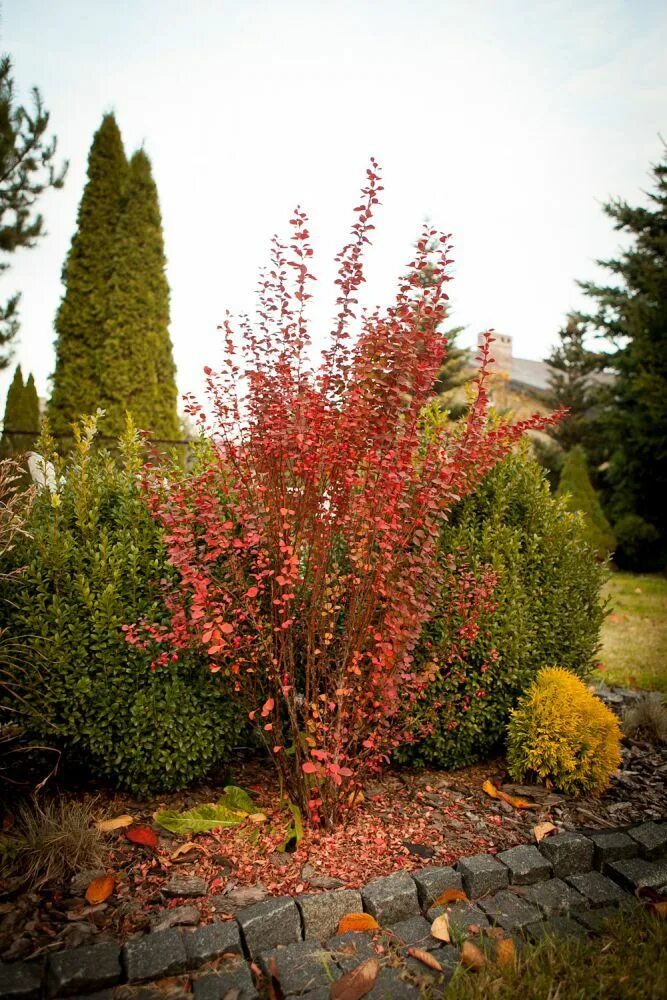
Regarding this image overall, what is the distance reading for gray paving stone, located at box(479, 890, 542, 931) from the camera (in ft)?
7.48

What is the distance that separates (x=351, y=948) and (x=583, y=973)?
0.74m

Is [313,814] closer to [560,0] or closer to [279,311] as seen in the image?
[279,311]

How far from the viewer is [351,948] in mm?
2115

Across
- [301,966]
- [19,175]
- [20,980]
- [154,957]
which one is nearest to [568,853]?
[301,966]

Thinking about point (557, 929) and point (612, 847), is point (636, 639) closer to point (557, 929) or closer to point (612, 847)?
point (612, 847)

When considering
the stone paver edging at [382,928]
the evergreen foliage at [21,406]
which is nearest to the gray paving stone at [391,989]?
the stone paver edging at [382,928]

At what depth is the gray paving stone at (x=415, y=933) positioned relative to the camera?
2148 millimetres

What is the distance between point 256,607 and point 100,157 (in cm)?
1312

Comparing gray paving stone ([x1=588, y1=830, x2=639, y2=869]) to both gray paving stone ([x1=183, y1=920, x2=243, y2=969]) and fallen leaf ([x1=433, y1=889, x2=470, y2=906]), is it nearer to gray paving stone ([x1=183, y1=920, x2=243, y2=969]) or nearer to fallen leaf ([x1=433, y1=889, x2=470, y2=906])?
fallen leaf ([x1=433, y1=889, x2=470, y2=906])

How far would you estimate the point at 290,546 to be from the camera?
2580mm

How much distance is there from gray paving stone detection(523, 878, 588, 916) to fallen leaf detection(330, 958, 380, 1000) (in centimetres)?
76

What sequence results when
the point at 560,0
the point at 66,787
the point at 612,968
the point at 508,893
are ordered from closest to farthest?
the point at 612,968
the point at 508,893
the point at 66,787
the point at 560,0

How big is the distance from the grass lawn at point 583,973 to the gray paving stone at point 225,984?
0.60 metres

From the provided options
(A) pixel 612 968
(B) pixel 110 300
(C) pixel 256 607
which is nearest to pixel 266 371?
(C) pixel 256 607
